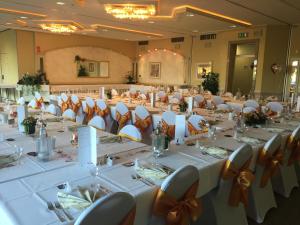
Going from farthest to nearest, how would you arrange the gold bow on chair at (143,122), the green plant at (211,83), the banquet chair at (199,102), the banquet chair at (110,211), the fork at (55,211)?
the green plant at (211,83) → the banquet chair at (199,102) → the gold bow on chair at (143,122) → the fork at (55,211) → the banquet chair at (110,211)

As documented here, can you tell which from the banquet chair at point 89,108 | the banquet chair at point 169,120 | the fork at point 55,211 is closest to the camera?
the fork at point 55,211

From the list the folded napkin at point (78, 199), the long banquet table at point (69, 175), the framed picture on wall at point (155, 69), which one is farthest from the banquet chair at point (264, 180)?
the framed picture on wall at point (155, 69)

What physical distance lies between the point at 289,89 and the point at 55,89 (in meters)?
8.67

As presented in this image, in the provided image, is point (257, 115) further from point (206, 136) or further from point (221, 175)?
point (221, 175)

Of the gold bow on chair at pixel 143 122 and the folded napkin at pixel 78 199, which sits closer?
the folded napkin at pixel 78 199

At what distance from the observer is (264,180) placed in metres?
2.70

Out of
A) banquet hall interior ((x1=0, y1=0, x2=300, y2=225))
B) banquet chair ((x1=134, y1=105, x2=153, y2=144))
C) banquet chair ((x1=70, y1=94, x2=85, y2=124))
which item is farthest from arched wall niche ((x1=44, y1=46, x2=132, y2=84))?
banquet chair ((x1=134, y1=105, x2=153, y2=144))

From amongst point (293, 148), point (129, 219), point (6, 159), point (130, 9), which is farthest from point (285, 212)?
point (130, 9)

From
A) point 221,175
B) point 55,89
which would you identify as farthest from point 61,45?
point 221,175

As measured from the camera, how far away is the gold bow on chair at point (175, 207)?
164 centimetres

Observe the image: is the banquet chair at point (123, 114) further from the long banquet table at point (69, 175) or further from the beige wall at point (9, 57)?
the beige wall at point (9, 57)

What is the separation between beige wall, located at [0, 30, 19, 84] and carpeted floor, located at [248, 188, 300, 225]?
10.0 metres

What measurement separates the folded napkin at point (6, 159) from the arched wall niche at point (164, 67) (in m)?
9.86

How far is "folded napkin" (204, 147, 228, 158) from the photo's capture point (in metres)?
2.46
